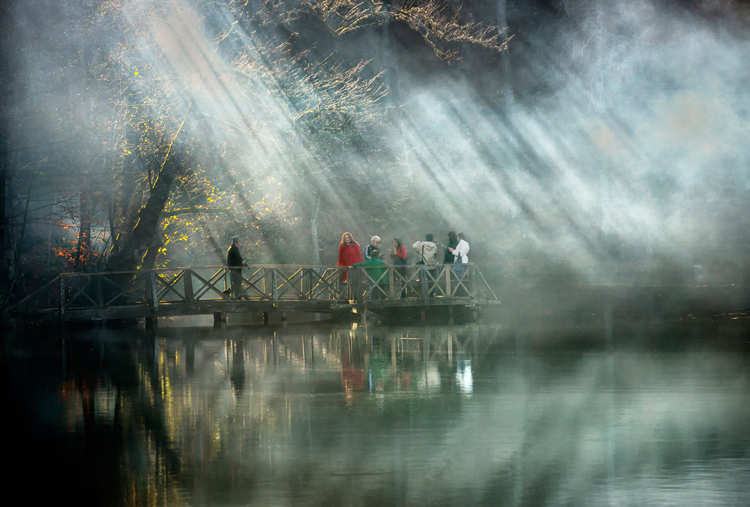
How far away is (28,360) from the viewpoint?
41.5ft

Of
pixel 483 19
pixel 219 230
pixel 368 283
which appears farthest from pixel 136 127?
pixel 483 19

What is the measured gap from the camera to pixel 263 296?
2062 centimetres

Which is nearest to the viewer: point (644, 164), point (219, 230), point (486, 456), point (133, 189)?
point (486, 456)

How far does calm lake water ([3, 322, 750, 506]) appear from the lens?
5.46 m

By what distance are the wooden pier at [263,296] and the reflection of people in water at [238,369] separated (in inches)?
184

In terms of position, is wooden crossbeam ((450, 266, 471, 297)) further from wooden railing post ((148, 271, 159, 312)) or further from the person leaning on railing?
wooden railing post ((148, 271, 159, 312))

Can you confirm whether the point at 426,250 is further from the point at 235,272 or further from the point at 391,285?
the point at 235,272

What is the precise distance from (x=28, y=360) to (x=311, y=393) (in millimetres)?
5311

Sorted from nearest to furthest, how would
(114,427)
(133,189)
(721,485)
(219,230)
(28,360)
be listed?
(721,485) → (114,427) → (28,360) → (133,189) → (219,230)

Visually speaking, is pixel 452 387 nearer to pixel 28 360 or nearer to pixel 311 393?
pixel 311 393

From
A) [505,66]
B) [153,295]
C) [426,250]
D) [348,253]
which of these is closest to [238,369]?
[153,295]

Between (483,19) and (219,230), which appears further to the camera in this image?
(483,19)

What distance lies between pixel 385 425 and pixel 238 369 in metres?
4.32

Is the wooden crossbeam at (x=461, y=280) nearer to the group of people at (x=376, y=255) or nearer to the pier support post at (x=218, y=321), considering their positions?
the group of people at (x=376, y=255)
